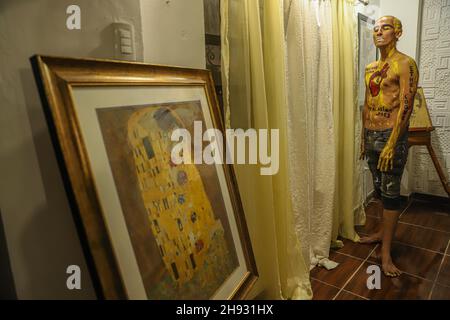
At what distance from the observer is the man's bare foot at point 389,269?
182 cm

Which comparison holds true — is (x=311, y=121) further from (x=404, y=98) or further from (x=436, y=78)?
(x=436, y=78)

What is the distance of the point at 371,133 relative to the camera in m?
1.98

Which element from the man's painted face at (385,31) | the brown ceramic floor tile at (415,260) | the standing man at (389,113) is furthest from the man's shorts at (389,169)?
the man's painted face at (385,31)

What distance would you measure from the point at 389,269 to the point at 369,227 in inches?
29.8

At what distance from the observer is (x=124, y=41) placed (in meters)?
0.98

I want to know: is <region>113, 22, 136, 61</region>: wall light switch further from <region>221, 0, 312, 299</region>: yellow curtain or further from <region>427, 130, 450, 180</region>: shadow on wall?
<region>427, 130, 450, 180</region>: shadow on wall

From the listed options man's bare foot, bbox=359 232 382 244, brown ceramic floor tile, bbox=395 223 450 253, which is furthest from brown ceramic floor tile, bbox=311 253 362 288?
brown ceramic floor tile, bbox=395 223 450 253

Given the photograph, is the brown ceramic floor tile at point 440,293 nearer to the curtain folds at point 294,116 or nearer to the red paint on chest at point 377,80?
the curtain folds at point 294,116

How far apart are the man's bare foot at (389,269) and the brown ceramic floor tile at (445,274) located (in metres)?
0.22

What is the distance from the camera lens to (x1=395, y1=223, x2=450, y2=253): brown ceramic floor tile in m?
2.19

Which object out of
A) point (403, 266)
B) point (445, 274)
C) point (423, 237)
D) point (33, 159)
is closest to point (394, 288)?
point (403, 266)

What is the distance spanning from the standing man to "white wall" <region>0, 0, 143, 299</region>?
1731 mm
